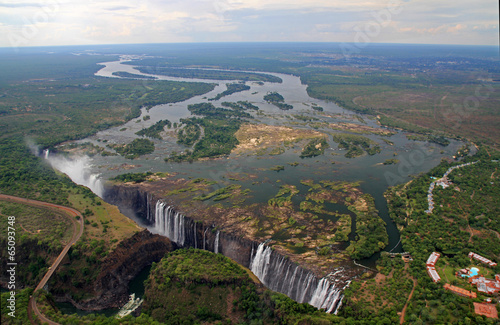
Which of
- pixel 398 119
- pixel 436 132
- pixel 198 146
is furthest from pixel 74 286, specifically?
pixel 398 119

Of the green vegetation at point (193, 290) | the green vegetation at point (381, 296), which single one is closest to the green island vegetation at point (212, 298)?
the green vegetation at point (193, 290)

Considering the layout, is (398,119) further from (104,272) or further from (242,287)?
(104,272)

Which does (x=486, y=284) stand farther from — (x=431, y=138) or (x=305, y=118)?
(x=305, y=118)

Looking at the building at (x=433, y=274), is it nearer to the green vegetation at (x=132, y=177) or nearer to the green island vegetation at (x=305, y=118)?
the green vegetation at (x=132, y=177)

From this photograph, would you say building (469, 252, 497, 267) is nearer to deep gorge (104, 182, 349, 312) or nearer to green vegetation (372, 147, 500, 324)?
green vegetation (372, 147, 500, 324)

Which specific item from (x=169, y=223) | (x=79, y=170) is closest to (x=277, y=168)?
(x=169, y=223)

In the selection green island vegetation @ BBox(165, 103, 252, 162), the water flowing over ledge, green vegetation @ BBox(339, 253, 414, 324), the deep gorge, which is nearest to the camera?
green vegetation @ BBox(339, 253, 414, 324)

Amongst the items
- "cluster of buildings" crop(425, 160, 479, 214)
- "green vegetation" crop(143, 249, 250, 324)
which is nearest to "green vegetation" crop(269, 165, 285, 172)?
"cluster of buildings" crop(425, 160, 479, 214)
